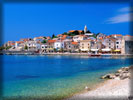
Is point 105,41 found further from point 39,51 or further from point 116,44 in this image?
point 39,51

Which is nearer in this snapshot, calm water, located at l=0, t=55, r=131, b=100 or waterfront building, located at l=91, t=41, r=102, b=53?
calm water, located at l=0, t=55, r=131, b=100

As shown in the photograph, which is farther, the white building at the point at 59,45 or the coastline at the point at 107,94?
the white building at the point at 59,45

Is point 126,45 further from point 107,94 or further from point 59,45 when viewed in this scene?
point 107,94

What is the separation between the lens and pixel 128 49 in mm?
26938

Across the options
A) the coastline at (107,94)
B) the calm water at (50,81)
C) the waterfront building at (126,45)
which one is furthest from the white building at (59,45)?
the coastline at (107,94)

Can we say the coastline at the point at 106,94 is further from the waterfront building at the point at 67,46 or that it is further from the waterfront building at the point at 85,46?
the waterfront building at the point at 67,46

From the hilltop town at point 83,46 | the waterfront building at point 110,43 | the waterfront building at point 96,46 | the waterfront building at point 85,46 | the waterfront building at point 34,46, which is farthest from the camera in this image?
the waterfront building at point 34,46

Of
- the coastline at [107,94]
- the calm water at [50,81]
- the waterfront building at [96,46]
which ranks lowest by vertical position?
the calm water at [50,81]

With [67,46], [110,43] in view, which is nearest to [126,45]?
[110,43]

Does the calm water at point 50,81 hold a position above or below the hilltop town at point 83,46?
below

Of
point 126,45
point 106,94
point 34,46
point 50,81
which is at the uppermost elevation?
point 34,46

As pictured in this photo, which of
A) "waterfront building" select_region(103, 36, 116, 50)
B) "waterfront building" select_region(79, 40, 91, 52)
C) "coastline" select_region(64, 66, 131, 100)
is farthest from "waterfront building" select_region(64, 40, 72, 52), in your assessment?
"coastline" select_region(64, 66, 131, 100)

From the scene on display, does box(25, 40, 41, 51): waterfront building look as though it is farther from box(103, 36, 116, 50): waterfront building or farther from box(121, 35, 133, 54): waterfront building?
box(121, 35, 133, 54): waterfront building

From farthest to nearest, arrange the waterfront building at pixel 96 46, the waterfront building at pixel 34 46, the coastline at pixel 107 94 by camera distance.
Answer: the waterfront building at pixel 34 46, the waterfront building at pixel 96 46, the coastline at pixel 107 94
